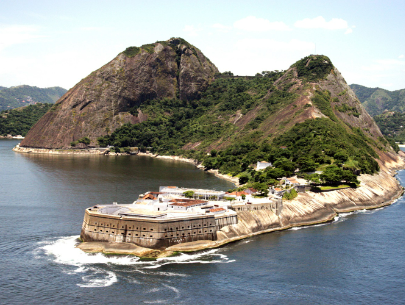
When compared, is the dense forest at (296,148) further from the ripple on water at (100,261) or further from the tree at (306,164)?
the ripple on water at (100,261)

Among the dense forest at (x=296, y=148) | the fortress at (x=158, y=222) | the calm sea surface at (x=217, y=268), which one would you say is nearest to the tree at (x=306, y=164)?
the dense forest at (x=296, y=148)

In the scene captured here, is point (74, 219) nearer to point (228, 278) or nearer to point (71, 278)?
point (71, 278)

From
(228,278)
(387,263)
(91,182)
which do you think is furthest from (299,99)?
(228,278)

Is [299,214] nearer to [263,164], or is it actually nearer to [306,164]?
[306,164]

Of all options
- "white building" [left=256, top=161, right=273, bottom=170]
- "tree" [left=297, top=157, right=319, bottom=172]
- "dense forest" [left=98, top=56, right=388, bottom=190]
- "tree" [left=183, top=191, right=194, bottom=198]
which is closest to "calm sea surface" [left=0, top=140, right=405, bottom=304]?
"tree" [left=183, top=191, right=194, bottom=198]

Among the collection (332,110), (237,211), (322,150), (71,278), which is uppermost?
(332,110)

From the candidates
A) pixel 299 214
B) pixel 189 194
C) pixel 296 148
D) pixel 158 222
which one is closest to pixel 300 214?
pixel 299 214

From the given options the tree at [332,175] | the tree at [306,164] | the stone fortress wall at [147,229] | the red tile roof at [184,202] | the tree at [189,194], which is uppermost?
the tree at [306,164]
